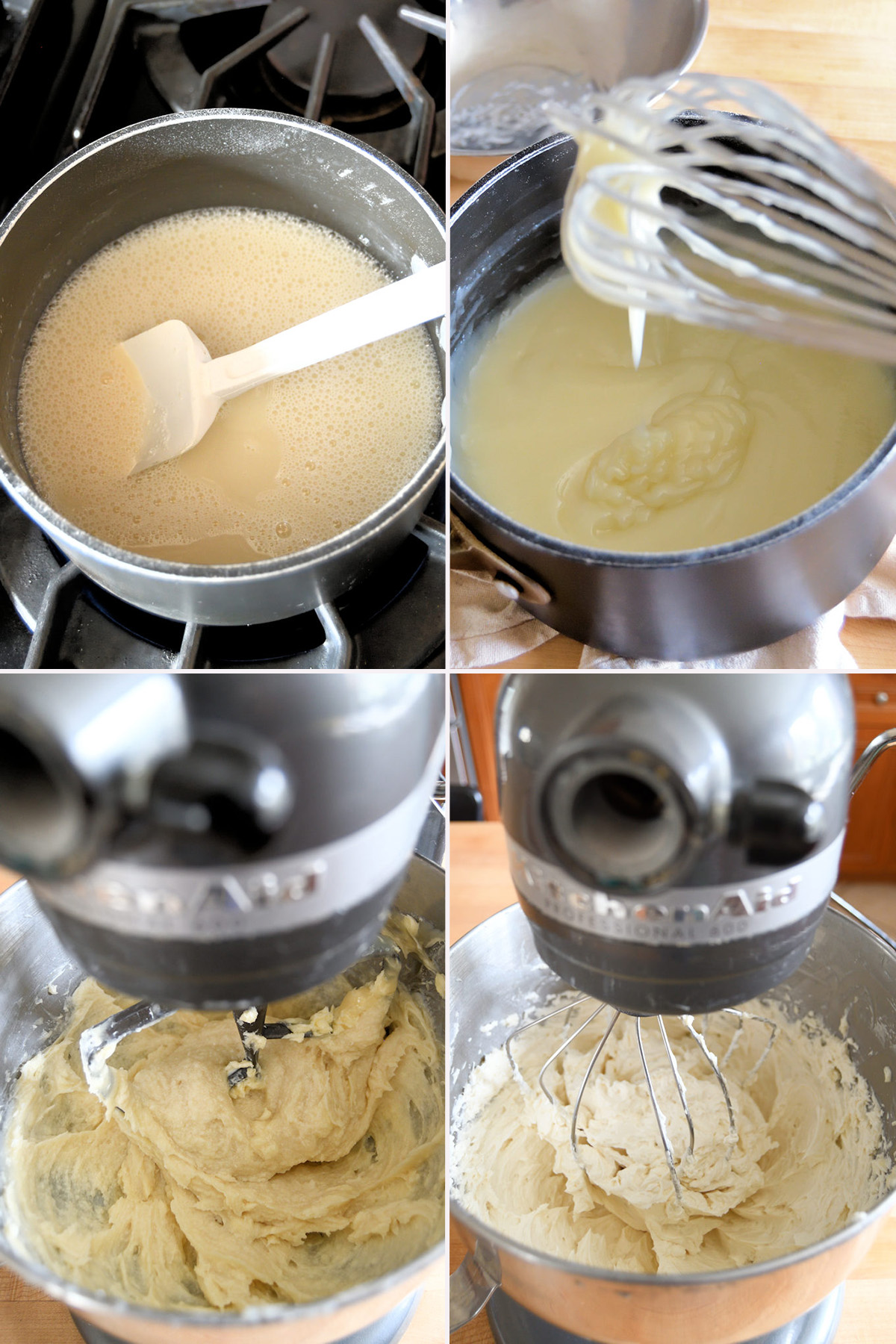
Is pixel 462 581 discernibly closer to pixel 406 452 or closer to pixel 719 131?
pixel 406 452

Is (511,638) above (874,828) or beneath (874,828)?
above

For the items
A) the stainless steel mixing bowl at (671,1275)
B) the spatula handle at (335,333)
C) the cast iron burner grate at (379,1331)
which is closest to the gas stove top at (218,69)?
the spatula handle at (335,333)

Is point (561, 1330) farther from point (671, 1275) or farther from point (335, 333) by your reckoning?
point (335, 333)

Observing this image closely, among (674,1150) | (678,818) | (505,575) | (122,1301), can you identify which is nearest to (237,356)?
(505,575)

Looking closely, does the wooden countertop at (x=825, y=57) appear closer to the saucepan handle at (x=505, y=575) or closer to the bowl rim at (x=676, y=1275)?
the saucepan handle at (x=505, y=575)

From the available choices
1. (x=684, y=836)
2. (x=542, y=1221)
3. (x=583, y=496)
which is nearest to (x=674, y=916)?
(x=684, y=836)

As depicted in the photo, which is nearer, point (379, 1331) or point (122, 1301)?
point (122, 1301)
